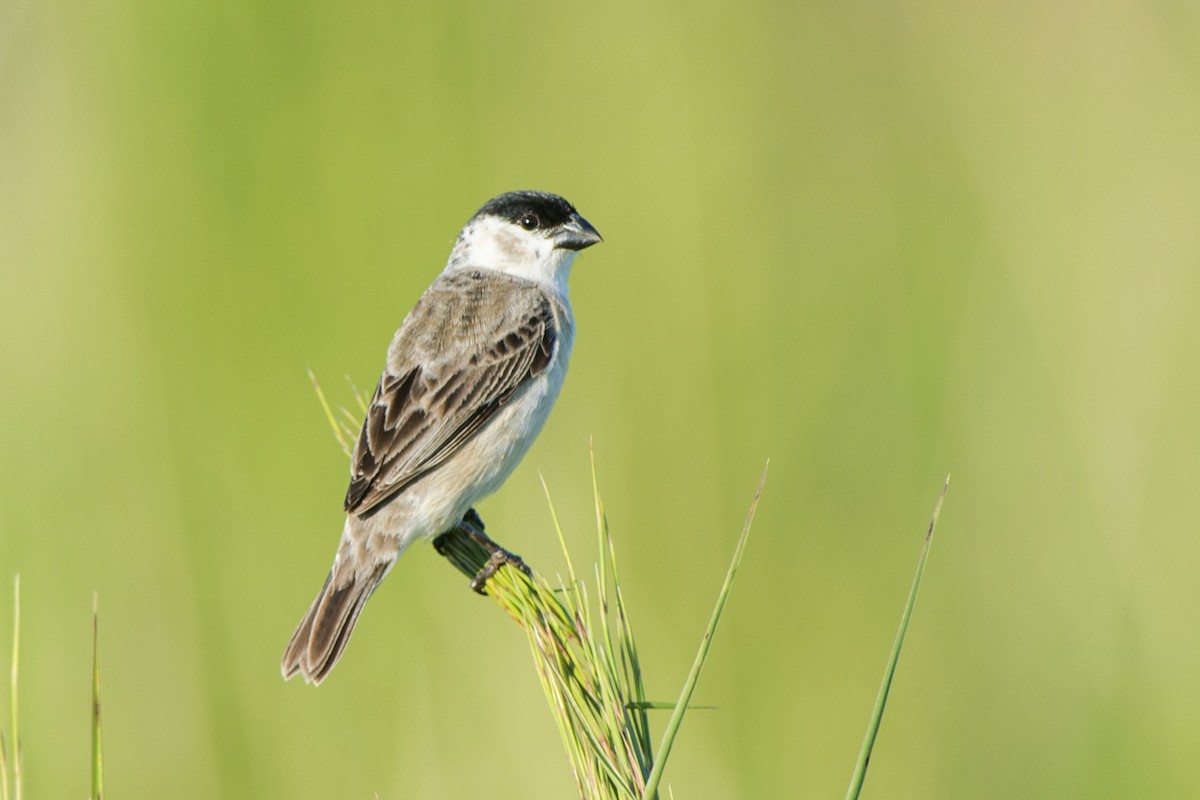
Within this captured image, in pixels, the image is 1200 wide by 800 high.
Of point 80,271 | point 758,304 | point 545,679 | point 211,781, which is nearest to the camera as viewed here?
point 545,679

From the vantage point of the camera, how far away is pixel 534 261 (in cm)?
495

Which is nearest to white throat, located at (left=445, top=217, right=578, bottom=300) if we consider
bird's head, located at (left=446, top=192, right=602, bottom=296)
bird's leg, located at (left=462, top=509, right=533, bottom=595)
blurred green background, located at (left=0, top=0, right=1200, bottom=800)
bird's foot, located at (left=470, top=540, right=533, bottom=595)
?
bird's head, located at (left=446, top=192, right=602, bottom=296)

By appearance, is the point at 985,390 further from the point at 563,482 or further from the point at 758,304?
the point at 563,482

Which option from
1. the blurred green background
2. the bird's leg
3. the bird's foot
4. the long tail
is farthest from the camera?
the blurred green background

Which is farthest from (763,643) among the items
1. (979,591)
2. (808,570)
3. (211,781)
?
(211,781)

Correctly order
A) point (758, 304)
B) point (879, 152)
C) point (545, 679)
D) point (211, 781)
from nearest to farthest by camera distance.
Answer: point (545, 679) < point (211, 781) < point (758, 304) < point (879, 152)

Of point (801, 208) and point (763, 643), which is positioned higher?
point (801, 208)

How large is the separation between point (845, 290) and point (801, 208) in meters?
0.49

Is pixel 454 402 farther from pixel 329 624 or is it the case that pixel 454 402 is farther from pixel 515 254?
pixel 515 254

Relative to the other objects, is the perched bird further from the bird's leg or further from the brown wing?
the bird's leg

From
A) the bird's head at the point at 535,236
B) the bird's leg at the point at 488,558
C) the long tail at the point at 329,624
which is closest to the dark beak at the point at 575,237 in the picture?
the bird's head at the point at 535,236

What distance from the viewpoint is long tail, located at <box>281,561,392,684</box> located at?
366 cm

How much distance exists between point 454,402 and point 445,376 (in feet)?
0.39

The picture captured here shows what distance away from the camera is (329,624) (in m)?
3.74
